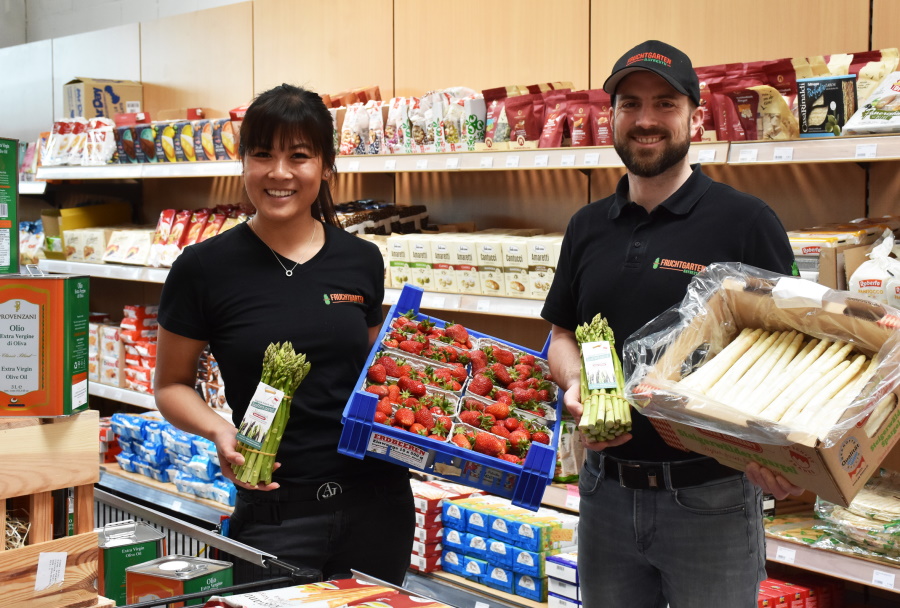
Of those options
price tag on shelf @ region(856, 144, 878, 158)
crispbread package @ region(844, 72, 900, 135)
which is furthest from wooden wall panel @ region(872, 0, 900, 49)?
price tag on shelf @ region(856, 144, 878, 158)

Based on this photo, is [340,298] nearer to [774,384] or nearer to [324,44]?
[774,384]

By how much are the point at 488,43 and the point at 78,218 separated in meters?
2.70

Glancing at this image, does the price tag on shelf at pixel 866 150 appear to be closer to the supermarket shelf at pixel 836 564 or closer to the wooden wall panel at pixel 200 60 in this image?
the supermarket shelf at pixel 836 564

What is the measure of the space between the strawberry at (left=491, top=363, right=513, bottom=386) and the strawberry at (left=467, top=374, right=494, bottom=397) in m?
0.03

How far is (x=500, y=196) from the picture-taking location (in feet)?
12.4

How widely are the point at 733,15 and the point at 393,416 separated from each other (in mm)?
1961

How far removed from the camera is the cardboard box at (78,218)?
5141mm

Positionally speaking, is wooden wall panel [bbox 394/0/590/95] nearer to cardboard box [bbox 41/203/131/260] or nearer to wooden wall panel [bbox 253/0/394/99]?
wooden wall panel [bbox 253/0/394/99]

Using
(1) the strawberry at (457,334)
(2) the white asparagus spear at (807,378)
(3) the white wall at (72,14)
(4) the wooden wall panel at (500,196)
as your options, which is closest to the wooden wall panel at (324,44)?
(4) the wooden wall panel at (500,196)

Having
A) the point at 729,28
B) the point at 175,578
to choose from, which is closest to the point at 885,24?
the point at 729,28

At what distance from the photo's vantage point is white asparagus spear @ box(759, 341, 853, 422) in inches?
57.5

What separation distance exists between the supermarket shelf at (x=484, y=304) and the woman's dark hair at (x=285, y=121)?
123 centimetres

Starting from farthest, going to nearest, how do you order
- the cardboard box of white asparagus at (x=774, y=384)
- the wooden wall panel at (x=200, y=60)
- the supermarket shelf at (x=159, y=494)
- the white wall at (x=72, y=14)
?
1. the white wall at (x=72, y=14)
2. the wooden wall panel at (x=200, y=60)
3. the supermarket shelf at (x=159, y=494)
4. the cardboard box of white asparagus at (x=774, y=384)

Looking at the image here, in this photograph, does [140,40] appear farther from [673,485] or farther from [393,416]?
[673,485]
